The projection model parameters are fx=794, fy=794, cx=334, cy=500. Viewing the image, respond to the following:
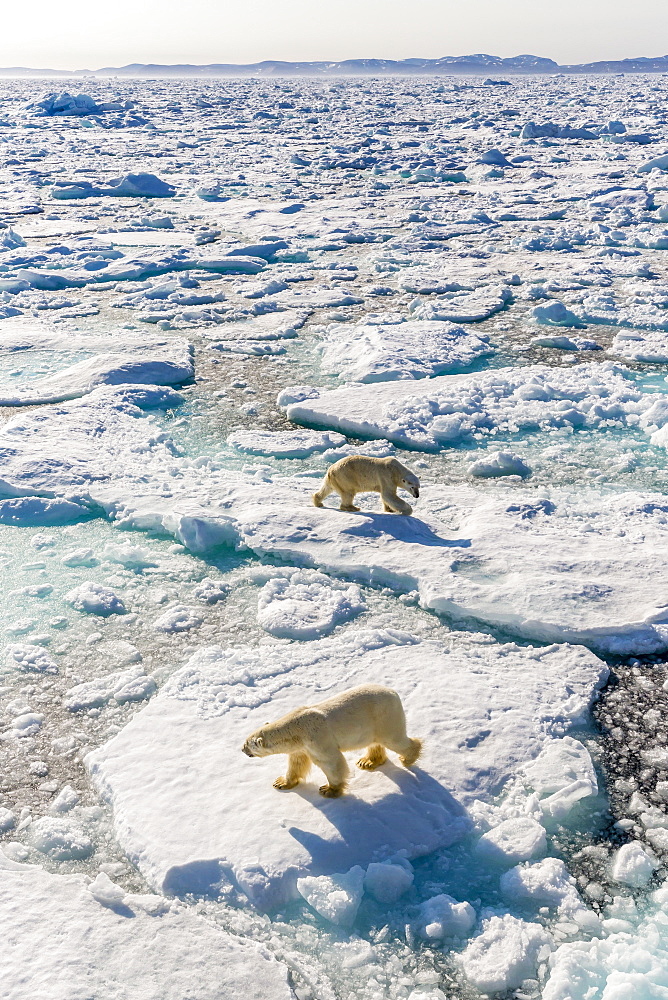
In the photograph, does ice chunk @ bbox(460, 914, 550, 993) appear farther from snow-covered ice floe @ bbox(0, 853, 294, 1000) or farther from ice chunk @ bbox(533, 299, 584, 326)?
ice chunk @ bbox(533, 299, 584, 326)

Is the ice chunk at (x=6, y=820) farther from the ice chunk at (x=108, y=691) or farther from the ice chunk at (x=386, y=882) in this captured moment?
the ice chunk at (x=386, y=882)

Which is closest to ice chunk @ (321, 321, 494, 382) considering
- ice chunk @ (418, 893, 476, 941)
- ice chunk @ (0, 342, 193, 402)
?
ice chunk @ (0, 342, 193, 402)

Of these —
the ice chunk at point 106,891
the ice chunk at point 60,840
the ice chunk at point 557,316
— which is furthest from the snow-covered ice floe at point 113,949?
the ice chunk at point 557,316

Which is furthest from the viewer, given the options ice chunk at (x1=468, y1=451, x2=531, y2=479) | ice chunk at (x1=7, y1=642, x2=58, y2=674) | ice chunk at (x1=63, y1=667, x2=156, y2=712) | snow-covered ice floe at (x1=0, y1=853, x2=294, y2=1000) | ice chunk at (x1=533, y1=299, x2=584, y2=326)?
ice chunk at (x1=533, y1=299, x2=584, y2=326)

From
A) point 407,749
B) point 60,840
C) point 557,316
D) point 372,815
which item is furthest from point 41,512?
point 557,316

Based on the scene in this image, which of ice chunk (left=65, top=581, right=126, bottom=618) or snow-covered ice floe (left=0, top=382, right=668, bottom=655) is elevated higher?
snow-covered ice floe (left=0, top=382, right=668, bottom=655)
